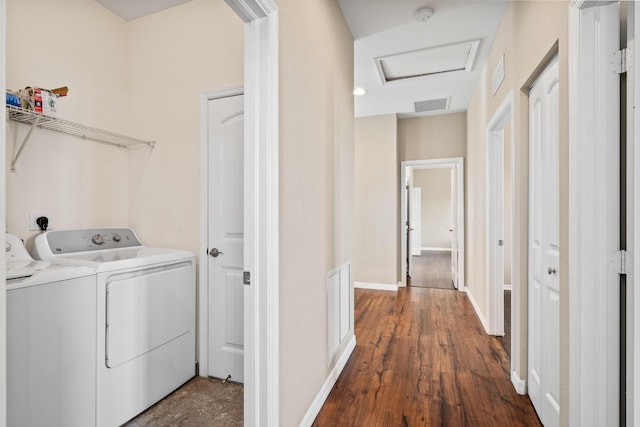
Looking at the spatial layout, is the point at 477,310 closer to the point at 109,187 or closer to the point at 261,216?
the point at 261,216

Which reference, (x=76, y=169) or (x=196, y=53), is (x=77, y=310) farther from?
(x=196, y=53)

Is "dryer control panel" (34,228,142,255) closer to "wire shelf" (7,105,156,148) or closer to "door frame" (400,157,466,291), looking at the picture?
"wire shelf" (7,105,156,148)

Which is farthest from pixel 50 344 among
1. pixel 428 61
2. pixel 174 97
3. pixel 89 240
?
pixel 428 61

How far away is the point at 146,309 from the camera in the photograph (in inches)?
72.7

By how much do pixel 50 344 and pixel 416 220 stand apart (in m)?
9.26

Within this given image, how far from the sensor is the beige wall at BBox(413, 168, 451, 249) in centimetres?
991

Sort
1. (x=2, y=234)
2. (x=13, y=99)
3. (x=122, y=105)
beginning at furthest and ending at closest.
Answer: (x=122, y=105) → (x=13, y=99) → (x=2, y=234)

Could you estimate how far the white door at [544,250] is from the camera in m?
1.59

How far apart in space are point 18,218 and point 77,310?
90 cm

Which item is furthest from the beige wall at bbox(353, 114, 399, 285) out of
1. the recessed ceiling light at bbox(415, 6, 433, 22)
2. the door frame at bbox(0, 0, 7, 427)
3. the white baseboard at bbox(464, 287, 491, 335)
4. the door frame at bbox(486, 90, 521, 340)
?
the door frame at bbox(0, 0, 7, 427)

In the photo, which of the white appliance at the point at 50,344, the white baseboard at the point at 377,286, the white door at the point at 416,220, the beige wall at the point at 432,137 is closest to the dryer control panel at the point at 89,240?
the white appliance at the point at 50,344

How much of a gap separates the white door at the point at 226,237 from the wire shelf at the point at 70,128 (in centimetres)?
66

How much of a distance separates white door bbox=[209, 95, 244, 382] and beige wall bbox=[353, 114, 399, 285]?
2768 mm

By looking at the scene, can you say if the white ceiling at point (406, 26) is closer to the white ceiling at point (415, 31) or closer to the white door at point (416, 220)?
the white ceiling at point (415, 31)
